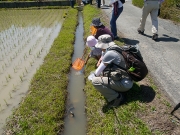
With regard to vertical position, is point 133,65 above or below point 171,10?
above

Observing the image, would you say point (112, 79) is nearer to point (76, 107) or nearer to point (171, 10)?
point (76, 107)

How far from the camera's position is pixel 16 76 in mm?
5262

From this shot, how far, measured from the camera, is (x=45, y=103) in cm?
390

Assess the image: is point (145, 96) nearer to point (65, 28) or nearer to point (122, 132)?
point (122, 132)

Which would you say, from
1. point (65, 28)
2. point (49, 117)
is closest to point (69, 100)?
point (49, 117)

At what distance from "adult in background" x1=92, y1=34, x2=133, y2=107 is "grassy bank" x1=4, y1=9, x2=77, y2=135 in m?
0.97

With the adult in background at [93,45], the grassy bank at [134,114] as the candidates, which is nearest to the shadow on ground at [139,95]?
the grassy bank at [134,114]

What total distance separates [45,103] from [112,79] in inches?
57.7

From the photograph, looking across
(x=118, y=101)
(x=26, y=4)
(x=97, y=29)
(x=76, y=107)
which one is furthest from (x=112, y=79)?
(x=26, y=4)

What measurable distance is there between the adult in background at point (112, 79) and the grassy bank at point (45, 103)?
97cm

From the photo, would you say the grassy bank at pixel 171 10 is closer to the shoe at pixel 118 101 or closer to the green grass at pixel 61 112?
the green grass at pixel 61 112

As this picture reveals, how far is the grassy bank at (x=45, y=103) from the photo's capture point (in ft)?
10.9

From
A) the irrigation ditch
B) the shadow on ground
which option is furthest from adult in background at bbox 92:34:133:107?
the irrigation ditch

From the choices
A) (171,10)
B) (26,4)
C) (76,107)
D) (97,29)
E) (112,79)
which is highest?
(97,29)
